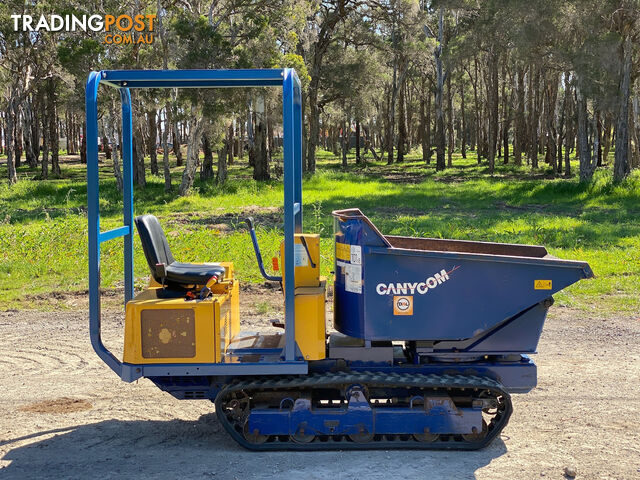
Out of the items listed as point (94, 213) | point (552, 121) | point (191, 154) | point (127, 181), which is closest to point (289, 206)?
point (94, 213)

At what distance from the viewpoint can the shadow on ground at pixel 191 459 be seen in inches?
187

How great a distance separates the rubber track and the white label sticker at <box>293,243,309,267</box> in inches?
32.8

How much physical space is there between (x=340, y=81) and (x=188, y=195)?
1755 cm

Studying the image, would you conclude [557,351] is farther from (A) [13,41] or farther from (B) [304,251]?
(A) [13,41]

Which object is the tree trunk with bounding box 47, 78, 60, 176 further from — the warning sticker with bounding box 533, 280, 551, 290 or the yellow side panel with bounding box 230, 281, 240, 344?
the warning sticker with bounding box 533, 280, 551, 290

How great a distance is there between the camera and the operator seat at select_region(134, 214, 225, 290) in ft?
17.8

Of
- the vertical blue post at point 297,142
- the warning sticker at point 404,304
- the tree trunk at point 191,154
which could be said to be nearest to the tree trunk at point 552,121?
the tree trunk at point 191,154

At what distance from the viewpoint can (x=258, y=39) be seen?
77.9ft

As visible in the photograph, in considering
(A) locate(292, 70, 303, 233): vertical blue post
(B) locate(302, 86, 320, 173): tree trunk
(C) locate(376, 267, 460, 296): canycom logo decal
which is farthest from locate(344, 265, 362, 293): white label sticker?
(B) locate(302, 86, 320, 173): tree trunk

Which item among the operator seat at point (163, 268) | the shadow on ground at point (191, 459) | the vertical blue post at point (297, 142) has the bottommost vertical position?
the shadow on ground at point (191, 459)

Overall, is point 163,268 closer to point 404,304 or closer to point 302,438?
point 302,438

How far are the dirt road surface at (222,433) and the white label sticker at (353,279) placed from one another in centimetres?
117

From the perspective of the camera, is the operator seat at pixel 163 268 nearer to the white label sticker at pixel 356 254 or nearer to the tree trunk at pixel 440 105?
the white label sticker at pixel 356 254

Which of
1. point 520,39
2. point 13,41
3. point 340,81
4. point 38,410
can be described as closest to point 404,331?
point 38,410
